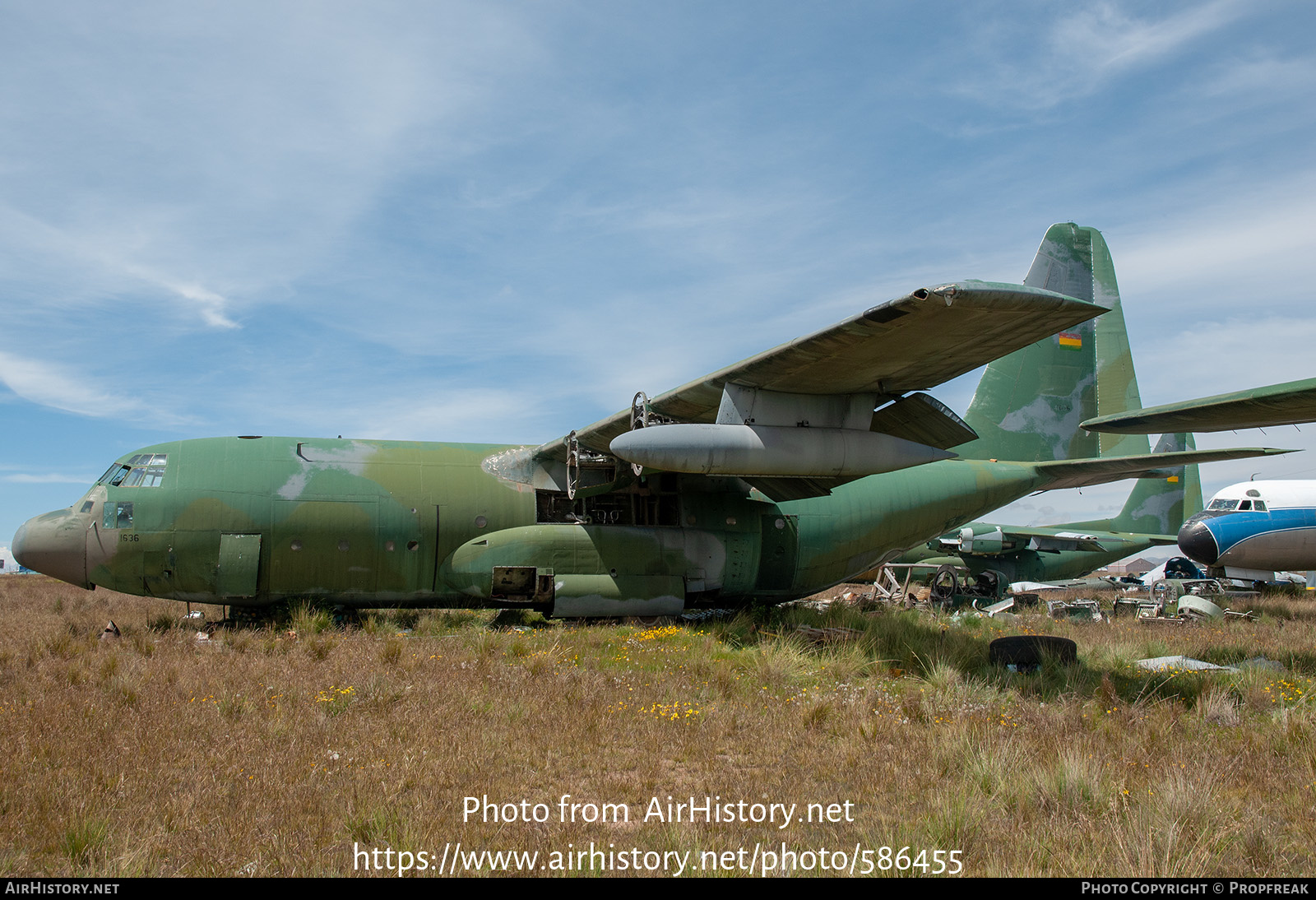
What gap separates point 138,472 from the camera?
1293 centimetres

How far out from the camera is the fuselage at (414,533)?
12594mm

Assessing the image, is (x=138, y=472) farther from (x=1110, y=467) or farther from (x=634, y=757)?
(x=1110, y=467)

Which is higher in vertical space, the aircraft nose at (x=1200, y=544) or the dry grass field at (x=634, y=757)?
the aircraft nose at (x=1200, y=544)

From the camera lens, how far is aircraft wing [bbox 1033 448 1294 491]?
13773 mm

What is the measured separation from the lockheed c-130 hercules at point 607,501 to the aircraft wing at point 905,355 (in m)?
0.04

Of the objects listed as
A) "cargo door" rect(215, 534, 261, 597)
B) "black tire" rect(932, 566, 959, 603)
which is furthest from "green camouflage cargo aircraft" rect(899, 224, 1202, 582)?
"cargo door" rect(215, 534, 261, 597)

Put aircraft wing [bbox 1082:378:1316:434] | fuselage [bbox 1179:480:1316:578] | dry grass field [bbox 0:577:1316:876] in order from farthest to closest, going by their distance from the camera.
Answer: fuselage [bbox 1179:480:1316:578]
aircraft wing [bbox 1082:378:1316:434]
dry grass field [bbox 0:577:1316:876]

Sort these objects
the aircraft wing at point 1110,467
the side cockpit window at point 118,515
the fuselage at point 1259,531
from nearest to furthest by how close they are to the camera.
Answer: the side cockpit window at point 118,515 < the aircraft wing at point 1110,467 < the fuselage at point 1259,531

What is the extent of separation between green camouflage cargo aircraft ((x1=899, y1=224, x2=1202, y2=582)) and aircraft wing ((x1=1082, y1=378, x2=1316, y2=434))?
8.20 ft

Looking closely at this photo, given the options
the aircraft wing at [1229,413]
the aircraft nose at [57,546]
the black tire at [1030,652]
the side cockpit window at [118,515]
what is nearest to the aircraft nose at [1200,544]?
the aircraft wing at [1229,413]

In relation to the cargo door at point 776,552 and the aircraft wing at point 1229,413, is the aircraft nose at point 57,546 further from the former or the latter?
the aircraft wing at point 1229,413

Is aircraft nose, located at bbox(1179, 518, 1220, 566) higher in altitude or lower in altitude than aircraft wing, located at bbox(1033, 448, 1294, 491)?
lower

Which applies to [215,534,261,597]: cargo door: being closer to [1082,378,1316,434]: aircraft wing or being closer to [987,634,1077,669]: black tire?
[987,634,1077,669]: black tire

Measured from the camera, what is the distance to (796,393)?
36.7 ft
